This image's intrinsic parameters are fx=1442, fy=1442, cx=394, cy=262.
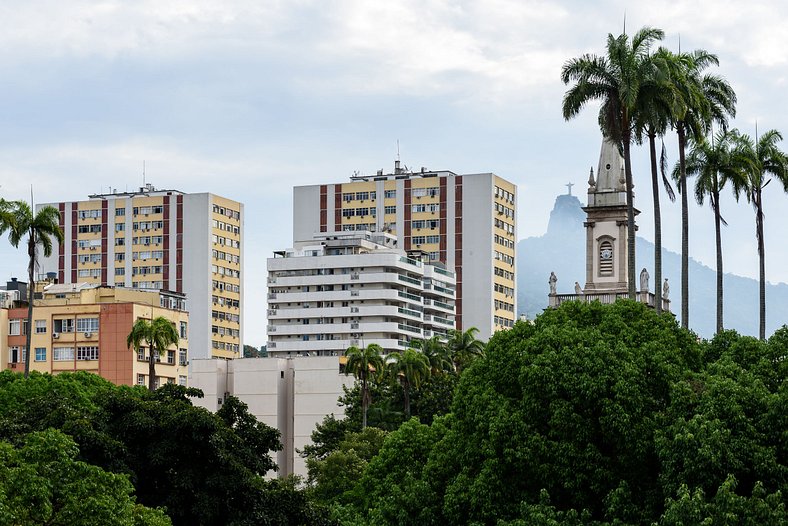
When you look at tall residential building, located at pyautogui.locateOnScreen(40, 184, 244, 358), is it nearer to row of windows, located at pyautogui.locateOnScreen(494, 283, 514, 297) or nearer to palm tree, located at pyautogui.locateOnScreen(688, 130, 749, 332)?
row of windows, located at pyautogui.locateOnScreen(494, 283, 514, 297)

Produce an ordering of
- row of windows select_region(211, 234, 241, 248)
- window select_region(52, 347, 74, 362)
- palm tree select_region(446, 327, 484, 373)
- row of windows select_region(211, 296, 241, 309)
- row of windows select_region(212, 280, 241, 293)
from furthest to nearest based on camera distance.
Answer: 1. row of windows select_region(211, 234, 241, 248)
2. row of windows select_region(212, 280, 241, 293)
3. row of windows select_region(211, 296, 241, 309)
4. window select_region(52, 347, 74, 362)
5. palm tree select_region(446, 327, 484, 373)

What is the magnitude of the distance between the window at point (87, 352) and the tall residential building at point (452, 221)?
56.5m

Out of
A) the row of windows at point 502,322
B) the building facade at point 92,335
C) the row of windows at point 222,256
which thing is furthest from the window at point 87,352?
the row of windows at point 502,322

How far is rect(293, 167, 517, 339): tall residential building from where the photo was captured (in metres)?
180

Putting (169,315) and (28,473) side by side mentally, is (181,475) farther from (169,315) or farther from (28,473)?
(169,315)

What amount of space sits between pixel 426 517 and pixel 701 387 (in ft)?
30.6

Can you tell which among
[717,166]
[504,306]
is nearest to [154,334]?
[717,166]

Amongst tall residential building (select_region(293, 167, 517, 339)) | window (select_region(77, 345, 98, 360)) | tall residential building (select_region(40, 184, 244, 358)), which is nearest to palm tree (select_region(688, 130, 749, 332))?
window (select_region(77, 345, 98, 360))

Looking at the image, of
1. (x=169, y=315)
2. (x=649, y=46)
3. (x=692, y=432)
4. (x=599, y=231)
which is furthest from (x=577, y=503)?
(x=169, y=315)

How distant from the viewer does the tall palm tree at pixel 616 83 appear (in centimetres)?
6209

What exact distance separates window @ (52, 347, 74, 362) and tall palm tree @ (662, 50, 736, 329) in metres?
76.5

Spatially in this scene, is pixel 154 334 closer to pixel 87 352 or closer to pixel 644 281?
pixel 87 352

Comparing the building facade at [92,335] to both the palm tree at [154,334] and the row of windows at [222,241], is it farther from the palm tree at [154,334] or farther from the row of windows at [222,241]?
the row of windows at [222,241]

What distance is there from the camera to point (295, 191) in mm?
191875
